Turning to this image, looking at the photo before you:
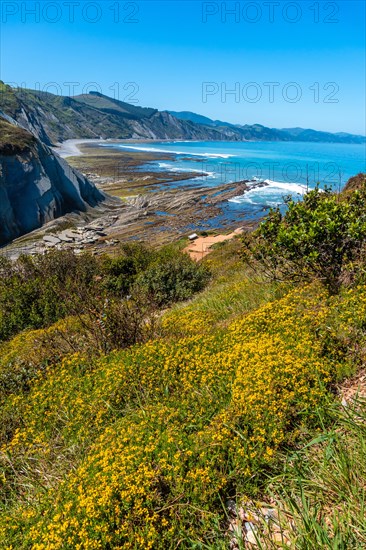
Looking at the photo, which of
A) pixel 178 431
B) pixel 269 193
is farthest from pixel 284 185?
pixel 178 431

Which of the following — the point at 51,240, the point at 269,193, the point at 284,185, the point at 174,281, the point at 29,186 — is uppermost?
the point at 284,185

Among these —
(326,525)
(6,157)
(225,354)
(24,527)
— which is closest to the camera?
(326,525)

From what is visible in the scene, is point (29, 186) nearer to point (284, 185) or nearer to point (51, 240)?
point (51, 240)

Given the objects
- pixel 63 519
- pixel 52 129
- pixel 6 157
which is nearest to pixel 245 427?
pixel 63 519

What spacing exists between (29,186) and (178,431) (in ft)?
136

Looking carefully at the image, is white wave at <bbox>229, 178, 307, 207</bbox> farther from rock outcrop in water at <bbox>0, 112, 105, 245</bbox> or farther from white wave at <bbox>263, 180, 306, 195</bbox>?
rock outcrop in water at <bbox>0, 112, 105, 245</bbox>

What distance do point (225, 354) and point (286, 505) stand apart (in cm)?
196

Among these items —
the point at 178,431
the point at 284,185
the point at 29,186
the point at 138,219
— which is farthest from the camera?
the point at 284,185

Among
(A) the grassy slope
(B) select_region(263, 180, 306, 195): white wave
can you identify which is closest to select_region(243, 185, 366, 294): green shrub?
(A) the grassy slope

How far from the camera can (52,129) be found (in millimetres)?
183000

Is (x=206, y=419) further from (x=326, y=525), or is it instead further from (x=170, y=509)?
(x=326, y=525)

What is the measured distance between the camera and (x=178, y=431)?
3578 mm

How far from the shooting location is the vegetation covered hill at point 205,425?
289cm

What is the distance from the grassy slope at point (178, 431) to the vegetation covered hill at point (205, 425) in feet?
0.06
